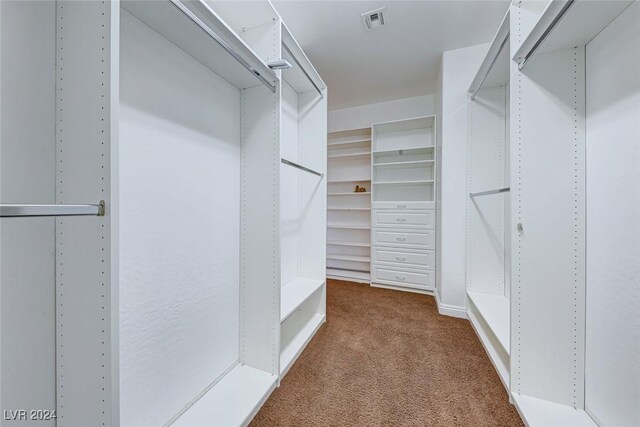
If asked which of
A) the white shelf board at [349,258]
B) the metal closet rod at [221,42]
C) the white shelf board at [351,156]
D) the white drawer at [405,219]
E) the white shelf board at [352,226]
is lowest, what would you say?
the white shelf board at [349,258]

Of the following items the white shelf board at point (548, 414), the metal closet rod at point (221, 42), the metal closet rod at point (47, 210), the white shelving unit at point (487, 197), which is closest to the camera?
the metal closet rod at point (47, 210)

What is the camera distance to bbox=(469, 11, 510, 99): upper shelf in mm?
1543

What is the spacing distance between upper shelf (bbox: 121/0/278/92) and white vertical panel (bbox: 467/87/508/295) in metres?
2.05

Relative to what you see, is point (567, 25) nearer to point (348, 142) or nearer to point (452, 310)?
point (452, 310)

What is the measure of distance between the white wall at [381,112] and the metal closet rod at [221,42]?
2628 mm

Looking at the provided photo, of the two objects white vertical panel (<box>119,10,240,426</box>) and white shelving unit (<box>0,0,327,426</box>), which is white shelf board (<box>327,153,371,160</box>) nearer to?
white shelving unit (<box>0,0,327,426</box>)

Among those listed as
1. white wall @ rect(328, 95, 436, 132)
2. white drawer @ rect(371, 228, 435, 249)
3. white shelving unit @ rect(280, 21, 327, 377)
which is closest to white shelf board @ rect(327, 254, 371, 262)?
white drawer @ rect(371, 228, 435, 249)

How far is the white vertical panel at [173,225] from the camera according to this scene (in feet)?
3.09

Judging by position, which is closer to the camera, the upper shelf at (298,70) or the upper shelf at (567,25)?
the upper shelf at (567,25)

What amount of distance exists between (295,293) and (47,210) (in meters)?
1.60

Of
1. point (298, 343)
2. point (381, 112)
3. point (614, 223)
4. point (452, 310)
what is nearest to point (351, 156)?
point (381, 112)

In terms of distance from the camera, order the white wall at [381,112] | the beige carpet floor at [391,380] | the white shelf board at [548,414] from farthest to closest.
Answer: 1. the white wall at [381,112]
2. the beige carpet floor at [391,380]
3. the white shelf board at [548,414]

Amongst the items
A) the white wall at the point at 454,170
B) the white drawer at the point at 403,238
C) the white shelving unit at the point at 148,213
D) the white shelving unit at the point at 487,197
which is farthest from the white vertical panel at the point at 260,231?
the white drawer at the point at 403,238

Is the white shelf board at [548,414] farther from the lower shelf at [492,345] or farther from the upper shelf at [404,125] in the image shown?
the upper shelf at [404,125]
